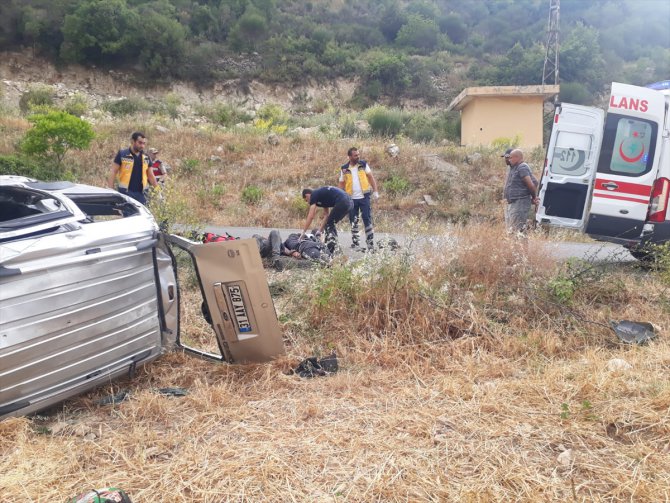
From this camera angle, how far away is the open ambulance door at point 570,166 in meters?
6.77

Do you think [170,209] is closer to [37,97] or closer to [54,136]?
[54,136]

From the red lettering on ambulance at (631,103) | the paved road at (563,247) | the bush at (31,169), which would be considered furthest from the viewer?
the bush at (31,169)

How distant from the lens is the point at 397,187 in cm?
1450

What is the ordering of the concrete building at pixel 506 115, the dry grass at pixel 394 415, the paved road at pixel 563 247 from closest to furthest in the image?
1. the dry grass at pixel 394 415
2. the paved road at pixel 563 247
3. the concrete building at pixel 506 115

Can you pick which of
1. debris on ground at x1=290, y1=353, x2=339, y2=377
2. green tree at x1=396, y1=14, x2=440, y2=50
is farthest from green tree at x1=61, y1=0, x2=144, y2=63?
debris on ground at x1=290, y1=353, x2=339, y2=377

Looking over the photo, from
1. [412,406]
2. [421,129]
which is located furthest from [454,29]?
[412,406]

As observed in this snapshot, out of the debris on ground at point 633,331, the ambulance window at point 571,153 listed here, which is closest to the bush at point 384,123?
the ambulance window at point 571,153

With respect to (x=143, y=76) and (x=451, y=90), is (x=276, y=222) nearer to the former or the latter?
(x=143, y=76)

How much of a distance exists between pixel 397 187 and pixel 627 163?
8.18m

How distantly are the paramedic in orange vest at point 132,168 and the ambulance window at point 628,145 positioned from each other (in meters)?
6.40

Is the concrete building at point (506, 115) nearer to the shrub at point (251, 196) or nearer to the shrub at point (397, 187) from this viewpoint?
the shrub at point (397, 187)

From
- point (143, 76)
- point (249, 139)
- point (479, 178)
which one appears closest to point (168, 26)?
point (143, 76)

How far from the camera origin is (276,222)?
1217 centimetres

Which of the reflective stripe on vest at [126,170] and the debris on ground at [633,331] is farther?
the reflective stripe on vest at [126,170]
